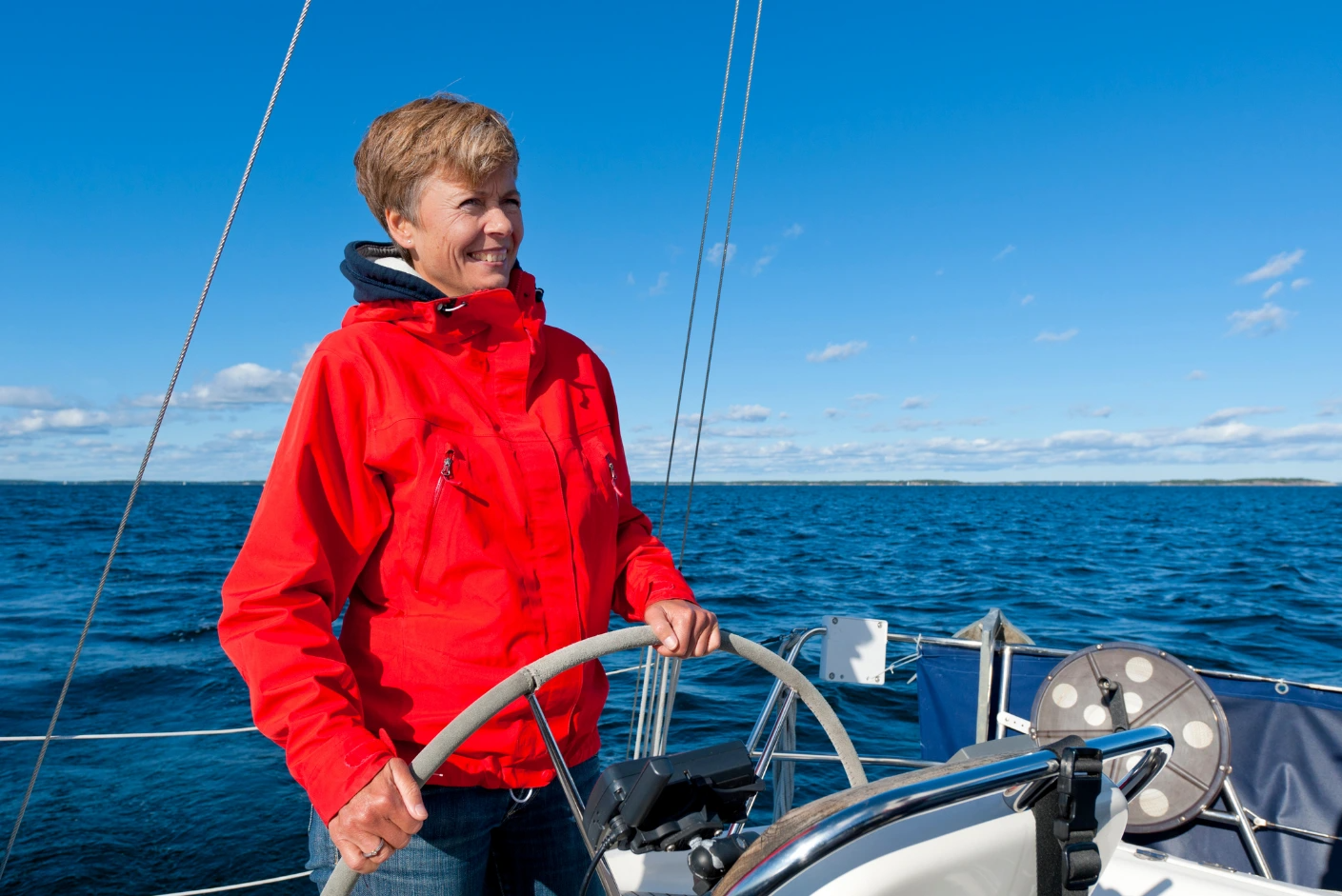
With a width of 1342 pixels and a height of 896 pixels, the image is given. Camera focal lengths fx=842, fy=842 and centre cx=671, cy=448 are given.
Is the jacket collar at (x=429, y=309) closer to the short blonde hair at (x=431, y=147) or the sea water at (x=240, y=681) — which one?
the short blonde hair at (x=431, y=147)

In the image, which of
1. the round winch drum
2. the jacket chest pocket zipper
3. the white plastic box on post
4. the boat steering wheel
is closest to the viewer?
the boat steering wheel

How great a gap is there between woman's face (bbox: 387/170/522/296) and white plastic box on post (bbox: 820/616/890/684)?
2326 mm

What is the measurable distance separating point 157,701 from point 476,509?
7.78m

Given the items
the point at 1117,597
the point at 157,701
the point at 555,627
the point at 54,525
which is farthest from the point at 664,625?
the point at 54,525

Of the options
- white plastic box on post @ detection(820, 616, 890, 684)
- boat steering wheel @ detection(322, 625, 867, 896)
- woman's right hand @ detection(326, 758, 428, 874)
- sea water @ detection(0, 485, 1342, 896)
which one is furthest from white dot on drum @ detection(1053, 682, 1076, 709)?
sea water @ detection(0, 485, 1342, 896)

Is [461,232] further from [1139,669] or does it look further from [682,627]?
[1139,669]

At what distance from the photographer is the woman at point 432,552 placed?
98cm

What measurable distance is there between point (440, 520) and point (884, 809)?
643 mm

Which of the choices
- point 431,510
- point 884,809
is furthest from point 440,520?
point 884,809

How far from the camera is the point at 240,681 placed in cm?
768

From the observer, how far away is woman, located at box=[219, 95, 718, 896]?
0.98 m

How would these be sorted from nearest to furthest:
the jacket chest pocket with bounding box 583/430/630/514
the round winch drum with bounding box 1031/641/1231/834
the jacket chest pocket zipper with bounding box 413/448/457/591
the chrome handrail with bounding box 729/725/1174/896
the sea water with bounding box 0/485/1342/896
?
the chrome handrail with bounding box 729/725/1174/896
the jacket chest pocket zipper with bounding box 413/448/457/591
the jacket chest pocket with bounding box 583/430/630/514
the round winch drum with bounding box 1031/641/1231/834
the sea water with bounding box 0/485/1342/896

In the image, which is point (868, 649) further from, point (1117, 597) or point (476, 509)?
point (1117, 597)

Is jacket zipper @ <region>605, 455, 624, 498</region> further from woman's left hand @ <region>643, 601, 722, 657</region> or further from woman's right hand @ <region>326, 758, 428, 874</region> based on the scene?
woman's right hand @ <region>326, 758, 428, 874</region>
